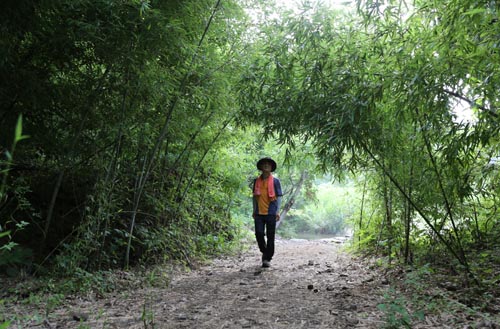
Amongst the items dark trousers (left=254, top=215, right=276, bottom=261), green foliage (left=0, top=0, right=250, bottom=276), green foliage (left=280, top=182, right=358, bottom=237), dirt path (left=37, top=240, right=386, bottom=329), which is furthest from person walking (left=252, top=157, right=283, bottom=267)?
green foliage (left=280, top=182, right=358, bottom=237)

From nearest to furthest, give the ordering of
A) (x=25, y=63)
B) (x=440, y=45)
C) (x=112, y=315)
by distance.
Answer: (x=440, y=45)
(x=112, y=315)
(x=25, y=63)

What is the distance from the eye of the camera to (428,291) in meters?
3.23

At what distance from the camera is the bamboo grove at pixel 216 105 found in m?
2.75

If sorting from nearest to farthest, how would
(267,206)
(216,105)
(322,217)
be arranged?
(216,105), (267,206), (322,217)

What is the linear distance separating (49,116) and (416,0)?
10.7 ft

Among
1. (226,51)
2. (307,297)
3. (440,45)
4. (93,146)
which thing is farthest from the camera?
(226,51)

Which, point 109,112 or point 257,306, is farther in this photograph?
point 109,112

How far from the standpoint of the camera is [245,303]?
3316 millimetres

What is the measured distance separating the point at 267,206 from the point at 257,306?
6.56 ft

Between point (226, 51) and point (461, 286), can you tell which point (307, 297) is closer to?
point (461, 286)

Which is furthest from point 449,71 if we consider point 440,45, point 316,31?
point 316,31

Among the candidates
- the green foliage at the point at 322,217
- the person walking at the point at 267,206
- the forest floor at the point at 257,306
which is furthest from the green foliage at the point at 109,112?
the green foliage at the point at 322,217

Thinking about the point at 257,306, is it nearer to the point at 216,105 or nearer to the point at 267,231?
the point at 267,231

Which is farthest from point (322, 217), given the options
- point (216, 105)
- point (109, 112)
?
point (109, 112)
